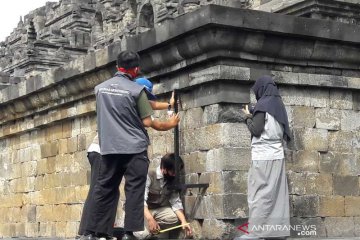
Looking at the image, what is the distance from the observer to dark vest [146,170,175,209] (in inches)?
320

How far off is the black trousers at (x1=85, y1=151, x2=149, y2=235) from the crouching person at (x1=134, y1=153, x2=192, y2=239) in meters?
1.13

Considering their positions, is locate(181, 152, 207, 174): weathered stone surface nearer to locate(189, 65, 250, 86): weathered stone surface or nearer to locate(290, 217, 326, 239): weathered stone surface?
locate(189, 65, 250, 86): weathered stone surface

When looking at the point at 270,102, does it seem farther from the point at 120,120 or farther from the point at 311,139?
the point at 311,139

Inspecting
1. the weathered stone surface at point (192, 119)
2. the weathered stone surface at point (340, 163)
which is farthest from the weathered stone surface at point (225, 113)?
the weathered stone surface at point (340, 163)

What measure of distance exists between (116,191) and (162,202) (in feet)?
4.43

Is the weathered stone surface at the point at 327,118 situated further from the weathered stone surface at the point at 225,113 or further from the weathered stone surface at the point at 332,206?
the weathered stone surface at the point at 225,113

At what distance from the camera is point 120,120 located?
21.8 ft

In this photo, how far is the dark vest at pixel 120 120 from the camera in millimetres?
6621

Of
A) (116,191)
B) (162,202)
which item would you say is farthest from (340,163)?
(116,191)

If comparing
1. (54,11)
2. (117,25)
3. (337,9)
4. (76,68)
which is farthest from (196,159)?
(54,11)

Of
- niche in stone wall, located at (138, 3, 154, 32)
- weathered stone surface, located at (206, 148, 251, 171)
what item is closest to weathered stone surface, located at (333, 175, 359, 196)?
weathered stone surface, located at (206, 148, 251, 171)

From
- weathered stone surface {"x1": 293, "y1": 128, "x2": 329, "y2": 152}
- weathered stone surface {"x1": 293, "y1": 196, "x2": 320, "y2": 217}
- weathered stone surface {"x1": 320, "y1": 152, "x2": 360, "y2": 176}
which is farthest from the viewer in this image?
weathered stone surface {"x1": 320, "y1": 152, "x2": 360, "y2": 176}

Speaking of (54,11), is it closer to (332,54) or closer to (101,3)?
(101,3)

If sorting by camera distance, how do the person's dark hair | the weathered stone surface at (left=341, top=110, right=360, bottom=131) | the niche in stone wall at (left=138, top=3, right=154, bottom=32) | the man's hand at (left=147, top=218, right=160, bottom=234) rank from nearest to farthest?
1. the person's dark hair
2. the man's hand at (left=147, top=218, right=160, bottom=234)
3. the weathered stone surface at (left=341, top=110, right=360, bottom=131)
4. the niche in stone wall at (left=138, top=3, right=154, bottom=32)
